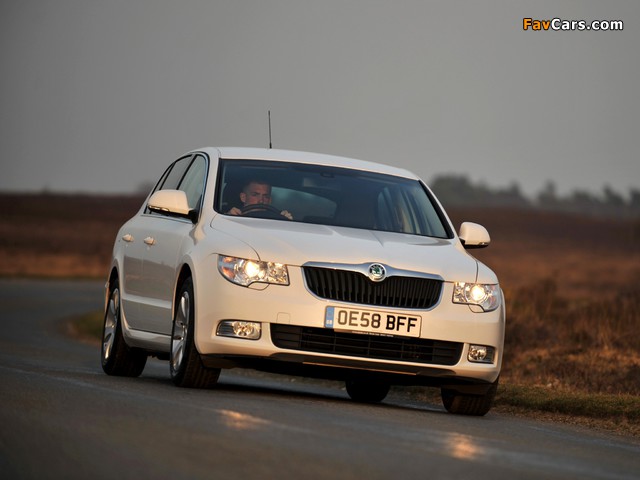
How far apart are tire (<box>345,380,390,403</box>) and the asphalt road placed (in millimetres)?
2144

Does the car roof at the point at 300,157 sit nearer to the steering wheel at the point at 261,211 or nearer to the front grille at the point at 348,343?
the steering wheel at the point at 261,211

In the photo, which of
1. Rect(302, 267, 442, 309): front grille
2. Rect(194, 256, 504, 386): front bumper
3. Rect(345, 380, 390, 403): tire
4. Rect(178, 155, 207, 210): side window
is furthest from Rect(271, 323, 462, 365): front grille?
Rect(345, 380, 390, 403): tire

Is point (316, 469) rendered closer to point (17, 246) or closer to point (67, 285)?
point (67, 285)

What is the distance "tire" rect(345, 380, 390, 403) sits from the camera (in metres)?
13.4

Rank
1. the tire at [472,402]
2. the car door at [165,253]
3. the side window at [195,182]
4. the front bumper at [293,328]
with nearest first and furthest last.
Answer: the front bumper at [293,328]
the tire at [472,402]
the car door at [165,253]
the side window at [195,182]

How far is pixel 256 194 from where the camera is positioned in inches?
458

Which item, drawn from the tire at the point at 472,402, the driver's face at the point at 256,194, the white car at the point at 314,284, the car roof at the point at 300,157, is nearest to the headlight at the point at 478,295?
the white car at the point at 314,284

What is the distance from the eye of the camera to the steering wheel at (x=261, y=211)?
37.5ft

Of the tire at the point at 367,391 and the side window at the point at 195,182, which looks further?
the tire at the point at 367,391

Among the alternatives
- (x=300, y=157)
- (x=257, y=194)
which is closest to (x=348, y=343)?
(x=257, y=194)

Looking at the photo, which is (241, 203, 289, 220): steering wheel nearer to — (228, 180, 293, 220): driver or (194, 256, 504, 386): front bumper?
(228, 180, 293, 220): driver

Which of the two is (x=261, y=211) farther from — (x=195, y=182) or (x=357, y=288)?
(x=357, y=288)

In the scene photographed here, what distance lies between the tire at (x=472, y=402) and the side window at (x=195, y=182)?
230 cm

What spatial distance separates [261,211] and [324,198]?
57 centimetres
